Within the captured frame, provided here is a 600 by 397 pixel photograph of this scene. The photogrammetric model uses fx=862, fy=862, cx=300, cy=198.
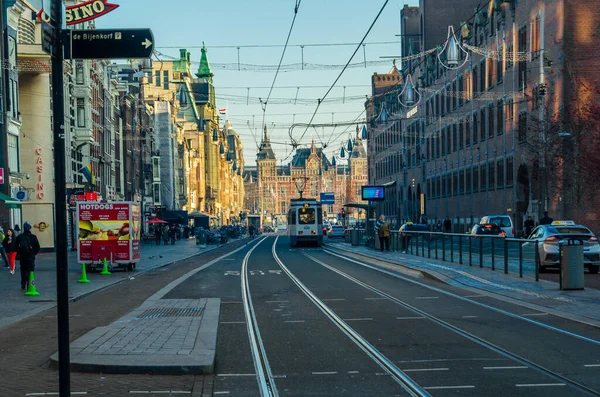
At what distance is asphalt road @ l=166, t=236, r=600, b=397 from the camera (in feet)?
28.0

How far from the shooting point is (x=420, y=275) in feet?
86.3

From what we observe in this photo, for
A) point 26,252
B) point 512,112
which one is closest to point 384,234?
point 512,112

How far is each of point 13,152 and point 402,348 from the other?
1462 inches

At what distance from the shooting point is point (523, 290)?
62.4 ft

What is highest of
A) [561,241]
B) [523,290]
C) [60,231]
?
[60,231]

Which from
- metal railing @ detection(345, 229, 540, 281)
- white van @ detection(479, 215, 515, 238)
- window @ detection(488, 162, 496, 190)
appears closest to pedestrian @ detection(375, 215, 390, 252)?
metal railing @ detection(345, 229, 540, 281)

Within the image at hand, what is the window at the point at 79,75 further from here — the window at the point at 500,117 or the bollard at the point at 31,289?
the bollard at the point at 31,289

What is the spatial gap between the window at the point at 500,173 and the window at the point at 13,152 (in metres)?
33.0

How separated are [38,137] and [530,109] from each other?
29718 mm

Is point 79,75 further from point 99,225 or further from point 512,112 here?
point 99,225

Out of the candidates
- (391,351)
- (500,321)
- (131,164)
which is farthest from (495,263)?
(131,164)

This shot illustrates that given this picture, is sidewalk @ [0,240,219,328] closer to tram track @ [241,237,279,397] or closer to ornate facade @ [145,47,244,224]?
tram track @ [241,237,279,397]

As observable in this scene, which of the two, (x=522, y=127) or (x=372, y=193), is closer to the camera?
(x=372, y=193)

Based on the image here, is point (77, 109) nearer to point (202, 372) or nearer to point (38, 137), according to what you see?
point (38, 137)
